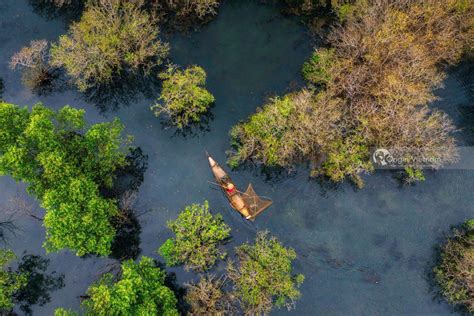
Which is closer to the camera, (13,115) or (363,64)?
(13,115)

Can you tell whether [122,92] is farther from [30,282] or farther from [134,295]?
[134,295]

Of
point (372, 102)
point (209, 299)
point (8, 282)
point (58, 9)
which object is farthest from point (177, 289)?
point (58, 9)

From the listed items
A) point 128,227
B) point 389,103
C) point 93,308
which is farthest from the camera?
point 128,227

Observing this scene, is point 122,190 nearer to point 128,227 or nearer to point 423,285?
point 128,227

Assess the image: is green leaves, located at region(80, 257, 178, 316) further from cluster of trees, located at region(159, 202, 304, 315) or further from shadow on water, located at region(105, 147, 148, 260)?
shadow on water, located at region(105, 147, 148, 260)

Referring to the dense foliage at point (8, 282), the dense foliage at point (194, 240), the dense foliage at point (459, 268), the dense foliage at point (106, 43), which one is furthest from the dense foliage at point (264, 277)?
the dense foliage at point (106, 43)

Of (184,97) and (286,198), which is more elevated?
(184,97)

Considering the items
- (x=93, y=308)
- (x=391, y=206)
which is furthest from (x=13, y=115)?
(x=391, y=206)

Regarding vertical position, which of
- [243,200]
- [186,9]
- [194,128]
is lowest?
[243,200]
